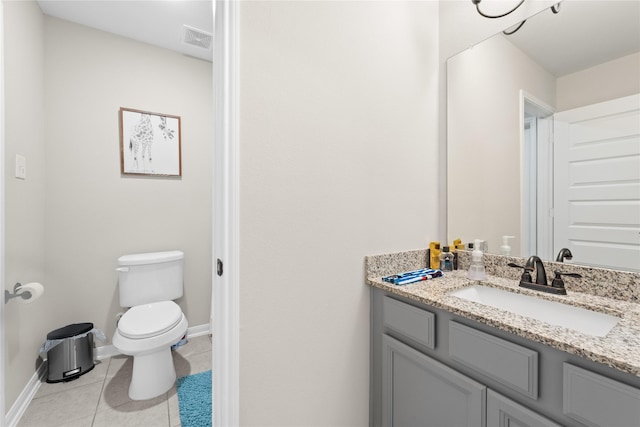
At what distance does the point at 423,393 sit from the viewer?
40.8 inches

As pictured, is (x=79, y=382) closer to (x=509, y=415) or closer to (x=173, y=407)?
(x=173, y=407)

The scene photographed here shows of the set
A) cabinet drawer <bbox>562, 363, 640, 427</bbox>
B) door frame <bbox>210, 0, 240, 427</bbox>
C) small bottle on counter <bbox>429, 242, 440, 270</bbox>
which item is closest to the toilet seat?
door frame <bbox>210, 0, 240, 427</bbox>

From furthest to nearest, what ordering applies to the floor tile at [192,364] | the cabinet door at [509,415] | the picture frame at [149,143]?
the picture frame at [149,143] → the floor tile at [192,364] → the cabinet door at [509,415]

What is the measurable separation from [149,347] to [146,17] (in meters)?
2.24

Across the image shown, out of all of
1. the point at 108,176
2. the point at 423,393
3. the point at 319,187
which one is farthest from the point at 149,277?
the point at 423,393

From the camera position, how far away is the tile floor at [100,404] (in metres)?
1.48

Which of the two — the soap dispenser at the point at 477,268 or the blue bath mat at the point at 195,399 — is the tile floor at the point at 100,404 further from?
the soap dispenser at the point at 477,268

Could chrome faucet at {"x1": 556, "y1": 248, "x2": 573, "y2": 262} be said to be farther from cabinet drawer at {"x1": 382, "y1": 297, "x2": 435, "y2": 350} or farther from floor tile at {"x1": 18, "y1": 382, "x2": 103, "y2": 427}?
floor tile at {"x1": 18, "y1": 382, "x2": 103, "y2": 427}

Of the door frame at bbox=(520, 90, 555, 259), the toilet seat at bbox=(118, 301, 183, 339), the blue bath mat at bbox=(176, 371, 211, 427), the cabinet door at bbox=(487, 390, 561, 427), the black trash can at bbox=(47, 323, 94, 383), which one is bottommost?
the blue bath mat at bbox=(176, 371, 211, 427)

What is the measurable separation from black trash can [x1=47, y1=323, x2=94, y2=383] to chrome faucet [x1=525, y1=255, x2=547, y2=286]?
2721 millimetres

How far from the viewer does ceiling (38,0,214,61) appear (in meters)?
1.85

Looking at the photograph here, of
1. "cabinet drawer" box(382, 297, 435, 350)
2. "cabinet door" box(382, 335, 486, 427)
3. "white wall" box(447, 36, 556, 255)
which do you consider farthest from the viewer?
"white wall" box(447, 36, 556, 255)

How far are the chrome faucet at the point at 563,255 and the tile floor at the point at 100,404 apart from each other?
2.02 m

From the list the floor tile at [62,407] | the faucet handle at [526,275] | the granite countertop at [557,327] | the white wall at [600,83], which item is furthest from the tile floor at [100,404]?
the white wall at [600,83]
